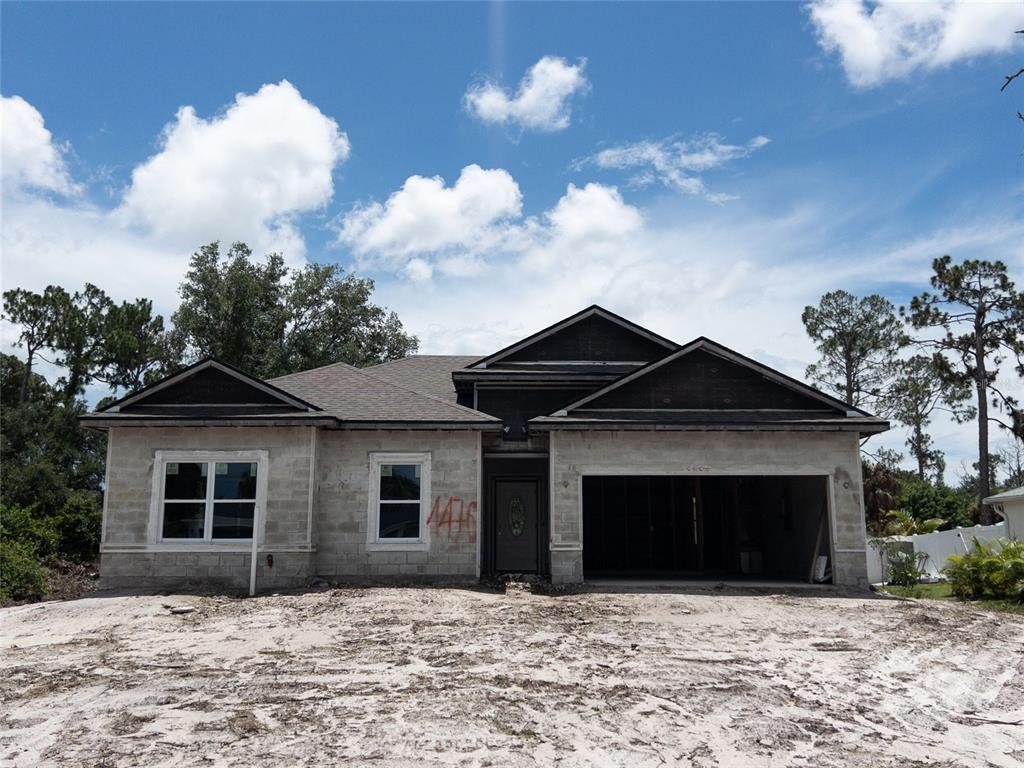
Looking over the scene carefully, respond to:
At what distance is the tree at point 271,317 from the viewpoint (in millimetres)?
36875

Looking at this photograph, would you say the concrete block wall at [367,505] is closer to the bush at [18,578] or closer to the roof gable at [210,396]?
the roof gable at [210,396]

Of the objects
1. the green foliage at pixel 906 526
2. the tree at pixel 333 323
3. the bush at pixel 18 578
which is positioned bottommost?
the bush at pixel 18 578

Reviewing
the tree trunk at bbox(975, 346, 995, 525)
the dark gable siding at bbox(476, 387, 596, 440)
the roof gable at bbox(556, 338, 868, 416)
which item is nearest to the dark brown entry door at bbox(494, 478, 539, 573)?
the dark gable siding at bbox(476, 387, 596, 440)

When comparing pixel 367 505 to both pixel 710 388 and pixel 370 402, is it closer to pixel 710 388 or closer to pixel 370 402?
pixel 370 402

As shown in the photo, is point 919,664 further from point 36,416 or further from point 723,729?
point 36,416

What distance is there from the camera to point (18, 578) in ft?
54.4

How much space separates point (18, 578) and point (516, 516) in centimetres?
1038

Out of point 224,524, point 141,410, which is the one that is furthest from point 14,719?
point 141,410

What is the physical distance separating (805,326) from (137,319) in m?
32.4

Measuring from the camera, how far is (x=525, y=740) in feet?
23.0

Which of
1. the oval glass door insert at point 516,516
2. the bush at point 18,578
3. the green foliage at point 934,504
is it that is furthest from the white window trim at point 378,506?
the green foliage at point 934,504

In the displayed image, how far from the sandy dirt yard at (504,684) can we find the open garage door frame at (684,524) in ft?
21.3

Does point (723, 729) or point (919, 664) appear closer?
point (723, 729)

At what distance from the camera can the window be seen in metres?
15.8
